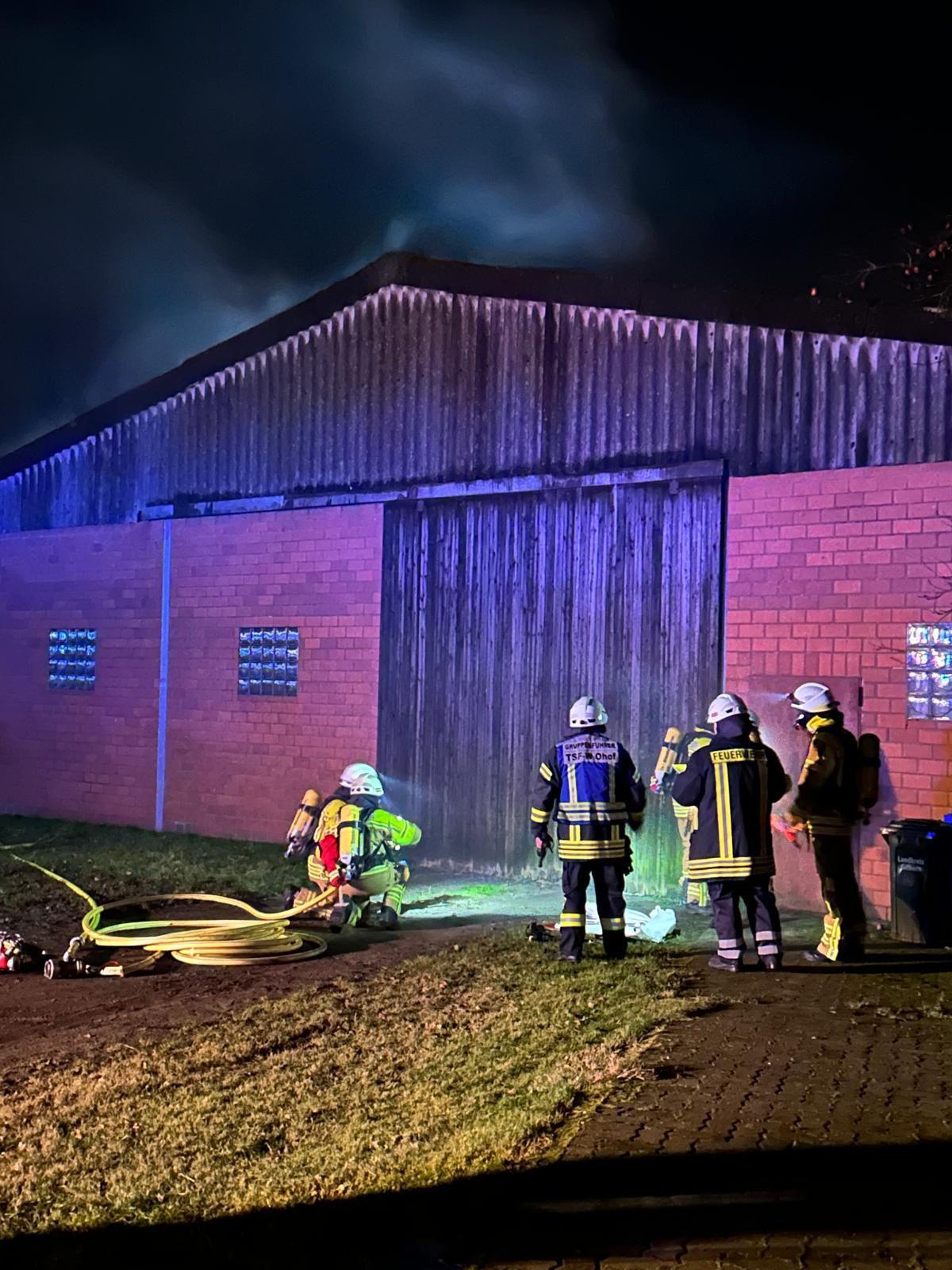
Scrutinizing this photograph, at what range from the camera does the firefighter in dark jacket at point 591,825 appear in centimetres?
788

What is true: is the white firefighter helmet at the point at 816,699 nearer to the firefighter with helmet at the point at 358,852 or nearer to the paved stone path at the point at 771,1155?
the paved stone path at the point at 771,1155

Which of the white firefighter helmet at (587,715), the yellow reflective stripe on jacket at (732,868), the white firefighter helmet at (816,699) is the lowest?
the yellow reflective stripe on jacket at (732,868)

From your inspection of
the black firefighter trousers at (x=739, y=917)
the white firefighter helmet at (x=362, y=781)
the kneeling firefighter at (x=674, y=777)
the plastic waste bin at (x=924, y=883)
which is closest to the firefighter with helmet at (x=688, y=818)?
the kneeling firefighter at (x=674, y=777)

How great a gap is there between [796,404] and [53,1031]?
7.78 m

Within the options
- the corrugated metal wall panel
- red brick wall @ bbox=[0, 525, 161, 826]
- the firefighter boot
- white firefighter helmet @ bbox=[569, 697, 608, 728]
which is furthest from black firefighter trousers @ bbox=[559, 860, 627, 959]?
red brick wall @ bbox=[0, 525, 161, 826]

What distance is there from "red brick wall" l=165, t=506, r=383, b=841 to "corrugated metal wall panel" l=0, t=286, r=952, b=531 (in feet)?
2.05

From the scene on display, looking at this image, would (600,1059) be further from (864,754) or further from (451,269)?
(451,269)

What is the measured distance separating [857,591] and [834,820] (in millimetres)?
2555

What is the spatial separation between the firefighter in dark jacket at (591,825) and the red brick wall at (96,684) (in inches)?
329

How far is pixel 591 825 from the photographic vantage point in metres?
7.92

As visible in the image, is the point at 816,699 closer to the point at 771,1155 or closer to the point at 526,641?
the point at 526,641

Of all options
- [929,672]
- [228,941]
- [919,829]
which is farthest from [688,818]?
[228,941]

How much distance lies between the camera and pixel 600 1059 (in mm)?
5500

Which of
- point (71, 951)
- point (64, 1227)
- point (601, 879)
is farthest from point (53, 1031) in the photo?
point (601, 879)
